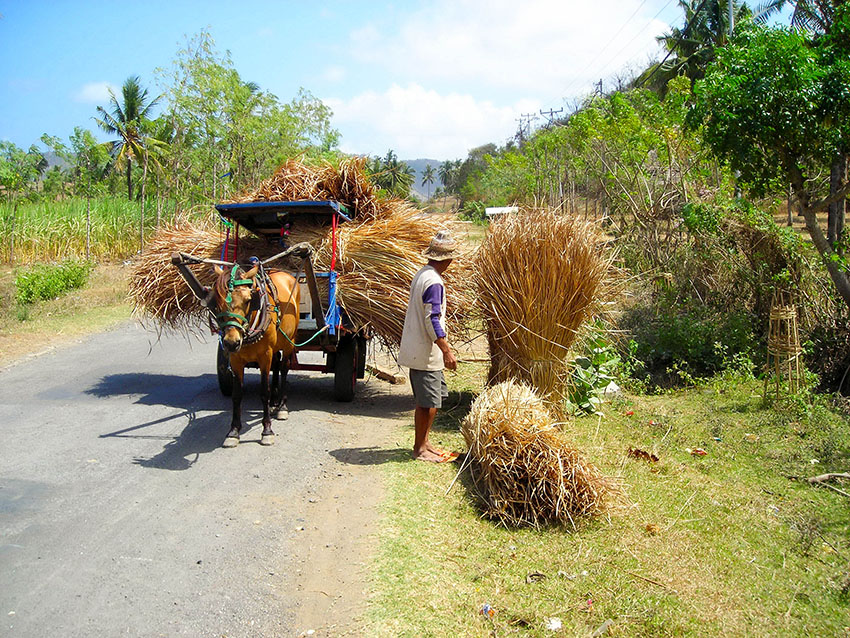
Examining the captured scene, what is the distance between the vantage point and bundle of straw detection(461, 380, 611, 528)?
471 cm

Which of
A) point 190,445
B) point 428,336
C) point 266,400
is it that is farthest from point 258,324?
point 428,336

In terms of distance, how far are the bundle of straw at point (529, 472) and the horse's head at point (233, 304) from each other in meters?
2.06

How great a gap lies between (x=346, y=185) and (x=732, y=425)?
502 centimetres

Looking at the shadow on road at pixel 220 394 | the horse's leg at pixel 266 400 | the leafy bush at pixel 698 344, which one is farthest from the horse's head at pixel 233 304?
the leafy bush at pixel 698 344

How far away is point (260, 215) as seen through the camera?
25.4ft

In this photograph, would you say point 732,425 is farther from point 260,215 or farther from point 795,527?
point 260,215

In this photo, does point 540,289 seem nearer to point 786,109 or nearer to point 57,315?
point 786,109

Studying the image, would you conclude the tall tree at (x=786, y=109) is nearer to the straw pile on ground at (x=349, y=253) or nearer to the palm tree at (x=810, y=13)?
the palm tree at (x=810, y=13)

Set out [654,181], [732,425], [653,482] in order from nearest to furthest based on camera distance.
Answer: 1. [653,482]
2. [732,425]
3. [654,181]

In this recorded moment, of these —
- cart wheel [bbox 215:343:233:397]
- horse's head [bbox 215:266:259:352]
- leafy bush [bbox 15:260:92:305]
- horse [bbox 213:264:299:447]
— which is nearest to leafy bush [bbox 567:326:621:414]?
horse [bbox 213:264:299:447]

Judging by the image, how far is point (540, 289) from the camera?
6.39 m

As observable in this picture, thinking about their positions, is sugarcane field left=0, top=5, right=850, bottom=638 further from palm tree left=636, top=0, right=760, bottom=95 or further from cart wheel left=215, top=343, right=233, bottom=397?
palm tree left=636, top=0, right=760, bottom=95

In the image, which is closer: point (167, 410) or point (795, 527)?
point (795, 527)

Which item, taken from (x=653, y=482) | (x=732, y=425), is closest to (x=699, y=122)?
(x=732, y=425)
